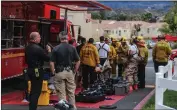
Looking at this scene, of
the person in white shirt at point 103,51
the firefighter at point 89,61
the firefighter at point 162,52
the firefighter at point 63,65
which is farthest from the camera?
the person in white shirt at point 103,51

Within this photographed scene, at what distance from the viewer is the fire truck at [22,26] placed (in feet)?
42.3

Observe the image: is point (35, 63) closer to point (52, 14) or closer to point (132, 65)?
point (132, 65)

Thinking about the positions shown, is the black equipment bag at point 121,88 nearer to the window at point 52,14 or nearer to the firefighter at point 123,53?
the firefighter at point 123,53

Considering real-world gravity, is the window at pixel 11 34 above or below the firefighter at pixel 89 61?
above

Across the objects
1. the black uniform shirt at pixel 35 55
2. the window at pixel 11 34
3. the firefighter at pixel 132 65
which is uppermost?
the window at pixel 11 34

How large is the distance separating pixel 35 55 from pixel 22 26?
6.38 meters

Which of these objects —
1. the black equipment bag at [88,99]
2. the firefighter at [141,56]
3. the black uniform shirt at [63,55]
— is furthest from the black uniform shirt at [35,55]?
the firefighter at [141,56]

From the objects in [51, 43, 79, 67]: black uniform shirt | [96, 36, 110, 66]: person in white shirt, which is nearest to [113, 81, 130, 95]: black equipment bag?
[96, 36, 110, 66]: person in white shirt

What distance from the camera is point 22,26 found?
1465 cm

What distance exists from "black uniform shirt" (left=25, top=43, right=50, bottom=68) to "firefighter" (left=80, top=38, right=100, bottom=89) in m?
3.99

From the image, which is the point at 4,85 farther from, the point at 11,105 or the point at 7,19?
the point at 11,105

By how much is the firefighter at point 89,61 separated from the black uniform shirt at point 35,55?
13.1 feet

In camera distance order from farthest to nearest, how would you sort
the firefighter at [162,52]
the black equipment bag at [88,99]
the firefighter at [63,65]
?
the firefighter at [162,52]
the black equipment bag at [88,99]
the firefighter at [63,65]

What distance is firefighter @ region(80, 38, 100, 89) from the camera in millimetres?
12406
